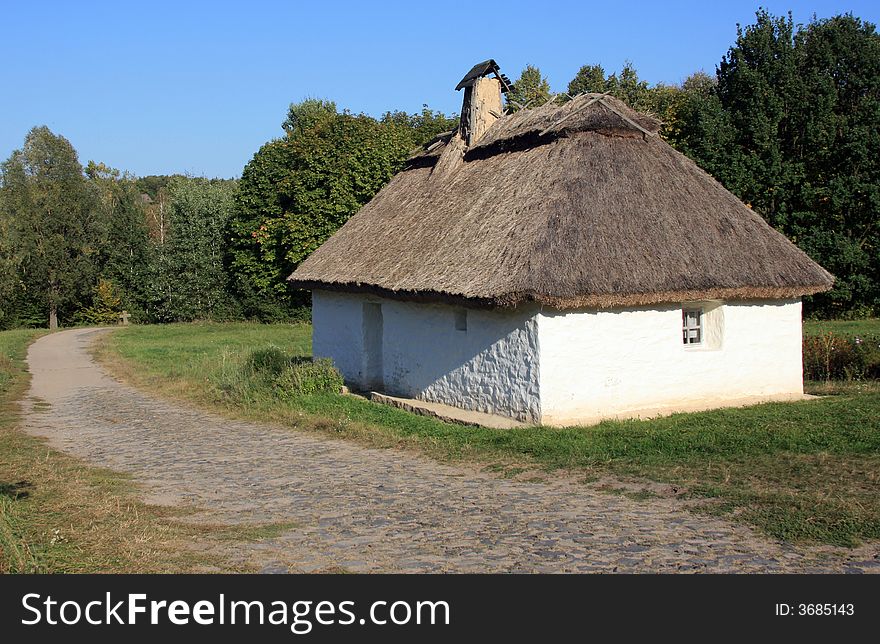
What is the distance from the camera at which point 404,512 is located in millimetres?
8594

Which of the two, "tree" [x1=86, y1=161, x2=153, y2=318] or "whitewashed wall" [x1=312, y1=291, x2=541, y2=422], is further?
"tree" [x1=86, y1=161, x2=153, y2=318]

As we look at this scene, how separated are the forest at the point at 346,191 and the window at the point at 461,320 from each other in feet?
18.2

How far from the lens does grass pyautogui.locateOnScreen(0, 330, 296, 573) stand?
673 centimetres

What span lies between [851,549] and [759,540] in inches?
27.1

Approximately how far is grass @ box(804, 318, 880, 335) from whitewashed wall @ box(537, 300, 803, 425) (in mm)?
9168

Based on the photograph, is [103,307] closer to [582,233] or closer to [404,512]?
[582,233]

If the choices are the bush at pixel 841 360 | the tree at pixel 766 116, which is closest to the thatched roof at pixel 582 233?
the bush at pixel 841 360

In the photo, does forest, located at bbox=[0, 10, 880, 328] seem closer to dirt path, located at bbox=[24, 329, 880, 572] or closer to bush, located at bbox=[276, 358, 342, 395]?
bush, located at bbox=[276, 358, 342, 395]

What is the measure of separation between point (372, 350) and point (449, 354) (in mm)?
3774

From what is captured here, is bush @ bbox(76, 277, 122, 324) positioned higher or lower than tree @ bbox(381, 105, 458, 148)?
lower

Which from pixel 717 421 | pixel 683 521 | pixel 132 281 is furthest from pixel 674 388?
pixel 132 281

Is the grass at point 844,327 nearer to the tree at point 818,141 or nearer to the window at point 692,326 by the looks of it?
the tree at point 818,141

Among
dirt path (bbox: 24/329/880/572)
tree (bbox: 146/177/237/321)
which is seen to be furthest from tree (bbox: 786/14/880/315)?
tree (bbox: 146/177/237/321)
